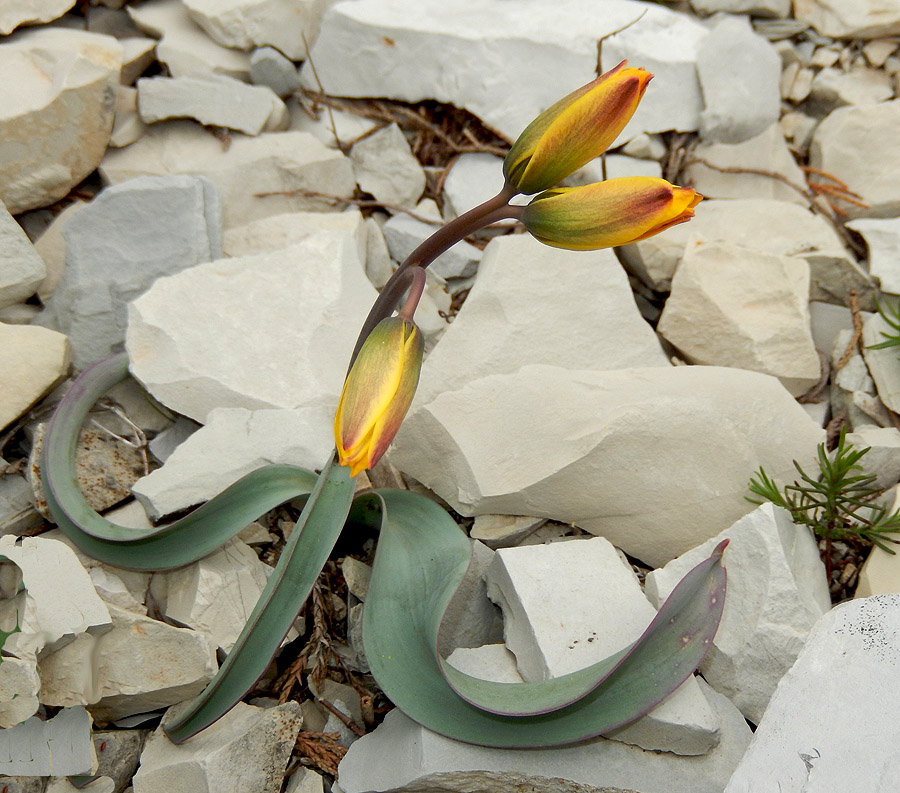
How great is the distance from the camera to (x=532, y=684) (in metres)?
1.53

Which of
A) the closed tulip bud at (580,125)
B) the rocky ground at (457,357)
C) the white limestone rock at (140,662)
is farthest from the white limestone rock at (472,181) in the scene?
the white limestone rock at (140,662)

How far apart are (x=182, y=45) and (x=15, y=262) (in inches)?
38.3

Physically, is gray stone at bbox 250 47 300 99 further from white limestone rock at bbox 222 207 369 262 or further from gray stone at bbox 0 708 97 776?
gray stone at bbox 0 708 97 776

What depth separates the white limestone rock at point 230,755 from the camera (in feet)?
5.06

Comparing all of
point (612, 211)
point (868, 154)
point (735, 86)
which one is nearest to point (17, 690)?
point (612, 211)

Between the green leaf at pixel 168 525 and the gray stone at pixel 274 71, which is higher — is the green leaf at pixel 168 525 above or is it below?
below

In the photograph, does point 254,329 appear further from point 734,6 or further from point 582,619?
point 734,6

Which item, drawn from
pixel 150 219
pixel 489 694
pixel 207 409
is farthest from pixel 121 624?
pixel 150 219

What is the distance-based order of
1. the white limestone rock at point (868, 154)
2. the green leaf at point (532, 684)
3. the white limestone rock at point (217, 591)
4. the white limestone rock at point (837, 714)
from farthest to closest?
the white limestone rock at point (868, 154) → the white limestone rock at point (217, 591) → the green leaf at point (532, 684) → the white limestone rock at point (837, 714)

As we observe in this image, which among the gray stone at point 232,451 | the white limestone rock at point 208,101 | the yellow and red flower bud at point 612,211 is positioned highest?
the yellow and red flower bud at point 612,211

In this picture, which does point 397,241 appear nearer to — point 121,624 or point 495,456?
point 495,456

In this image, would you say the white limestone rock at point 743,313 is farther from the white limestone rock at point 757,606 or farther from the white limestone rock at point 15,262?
the white limestone rock at point 15,262

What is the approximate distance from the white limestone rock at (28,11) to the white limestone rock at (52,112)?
2.2 inches

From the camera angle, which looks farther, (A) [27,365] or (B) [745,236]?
(B) [745,236]
